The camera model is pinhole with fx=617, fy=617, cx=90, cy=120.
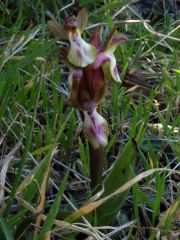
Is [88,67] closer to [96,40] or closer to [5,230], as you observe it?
[96,40]

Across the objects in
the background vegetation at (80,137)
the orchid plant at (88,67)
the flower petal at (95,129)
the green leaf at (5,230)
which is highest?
the orchid plant at (88,67)

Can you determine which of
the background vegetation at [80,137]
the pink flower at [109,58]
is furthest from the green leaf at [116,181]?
the pink flower at [109,58]

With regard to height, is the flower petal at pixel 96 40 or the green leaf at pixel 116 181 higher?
the flower petal at pixel 96 40

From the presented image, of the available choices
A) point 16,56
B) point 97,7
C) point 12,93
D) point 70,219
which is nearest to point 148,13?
point 97,7

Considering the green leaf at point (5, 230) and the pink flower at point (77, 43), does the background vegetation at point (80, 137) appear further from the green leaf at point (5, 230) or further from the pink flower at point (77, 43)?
the pink flower at point (77, 43)

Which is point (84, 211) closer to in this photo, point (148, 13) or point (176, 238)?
point (176, 238)

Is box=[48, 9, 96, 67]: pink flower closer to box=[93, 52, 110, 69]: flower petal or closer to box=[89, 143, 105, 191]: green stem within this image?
box=[93, 52, 110, 69]: flower petal
